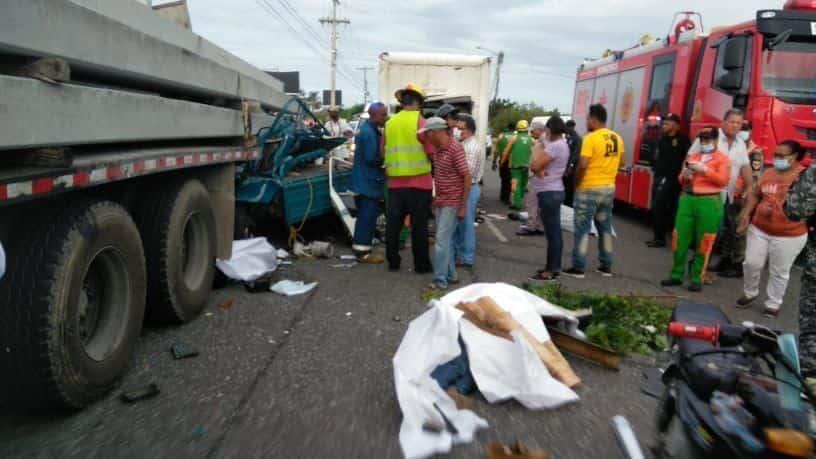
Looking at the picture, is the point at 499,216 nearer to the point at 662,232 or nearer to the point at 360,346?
the point at 662,232

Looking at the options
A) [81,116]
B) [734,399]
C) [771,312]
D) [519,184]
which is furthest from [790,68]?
[81,116]

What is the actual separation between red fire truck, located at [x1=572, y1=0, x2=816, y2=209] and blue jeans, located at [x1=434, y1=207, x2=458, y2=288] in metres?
4.08

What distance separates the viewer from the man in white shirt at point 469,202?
7.49 meters

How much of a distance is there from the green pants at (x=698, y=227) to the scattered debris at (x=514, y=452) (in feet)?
13.8

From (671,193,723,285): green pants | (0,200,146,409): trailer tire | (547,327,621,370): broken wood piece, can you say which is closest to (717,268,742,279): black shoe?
(671,193,723,285): green pants

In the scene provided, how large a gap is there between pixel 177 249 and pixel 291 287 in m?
1.54

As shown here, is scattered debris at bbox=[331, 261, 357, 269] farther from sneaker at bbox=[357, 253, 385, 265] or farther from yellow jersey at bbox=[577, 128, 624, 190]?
yellow jersey at bbox=[577, 128, 624, 190]

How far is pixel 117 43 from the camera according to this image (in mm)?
3473

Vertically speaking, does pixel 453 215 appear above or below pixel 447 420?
above

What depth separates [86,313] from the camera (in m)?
3.70

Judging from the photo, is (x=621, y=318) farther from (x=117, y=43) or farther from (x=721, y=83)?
(x=721, y=83)

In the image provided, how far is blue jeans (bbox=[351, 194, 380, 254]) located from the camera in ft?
24.7

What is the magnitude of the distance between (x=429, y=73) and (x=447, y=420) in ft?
34.3

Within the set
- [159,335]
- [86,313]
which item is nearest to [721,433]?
[86,313]
